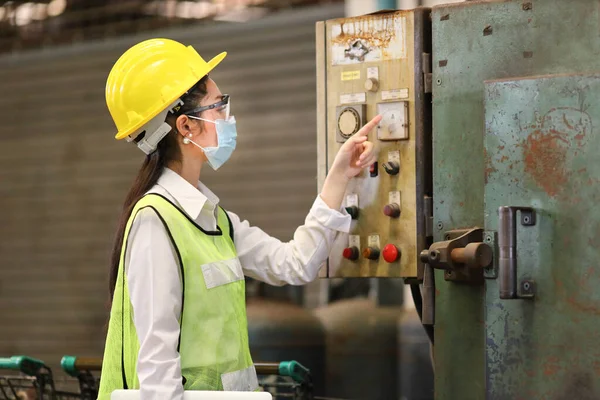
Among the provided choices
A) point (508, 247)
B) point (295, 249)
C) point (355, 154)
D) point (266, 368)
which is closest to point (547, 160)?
point (508, 247)

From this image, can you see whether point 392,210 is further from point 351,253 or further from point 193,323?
point 193,323

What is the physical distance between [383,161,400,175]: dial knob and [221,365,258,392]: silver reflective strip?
3.06 feet

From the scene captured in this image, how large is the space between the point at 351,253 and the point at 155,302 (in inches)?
40.0

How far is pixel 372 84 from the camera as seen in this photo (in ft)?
12.4

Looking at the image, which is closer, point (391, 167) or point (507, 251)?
point (507, 251)

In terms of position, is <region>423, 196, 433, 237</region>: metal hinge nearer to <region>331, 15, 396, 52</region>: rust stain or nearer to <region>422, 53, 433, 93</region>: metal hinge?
<region>422, 53, 433, 93</region>: metal hinge

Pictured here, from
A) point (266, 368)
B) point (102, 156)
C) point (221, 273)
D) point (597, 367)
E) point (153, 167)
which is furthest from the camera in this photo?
point (102, 156)

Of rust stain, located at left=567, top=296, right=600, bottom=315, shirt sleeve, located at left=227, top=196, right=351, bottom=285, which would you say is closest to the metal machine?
rust stain, located at left=567, top=296, right=600, bottom=315

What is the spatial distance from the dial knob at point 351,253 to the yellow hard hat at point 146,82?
934 millimetres

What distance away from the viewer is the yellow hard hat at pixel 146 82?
3.38m

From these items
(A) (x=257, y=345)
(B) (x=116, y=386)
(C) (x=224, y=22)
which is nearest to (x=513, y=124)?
(B) (x=116, y=386)

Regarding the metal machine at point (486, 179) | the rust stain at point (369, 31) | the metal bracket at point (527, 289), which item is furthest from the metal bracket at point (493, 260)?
the rust stain at point (369, 31)

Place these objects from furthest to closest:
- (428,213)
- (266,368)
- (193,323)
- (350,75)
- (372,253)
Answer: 1. (266,368)
2. (350,75)
3. (372,253)
4. (428,213)
5. (193,323)

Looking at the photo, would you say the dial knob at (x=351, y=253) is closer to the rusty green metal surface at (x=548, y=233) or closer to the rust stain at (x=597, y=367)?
the rusty green metal surface at (x=548, y=233)
